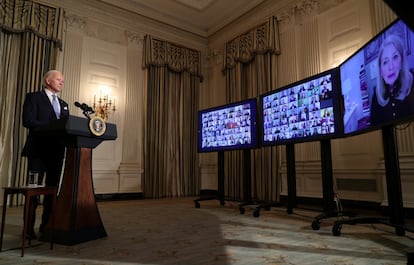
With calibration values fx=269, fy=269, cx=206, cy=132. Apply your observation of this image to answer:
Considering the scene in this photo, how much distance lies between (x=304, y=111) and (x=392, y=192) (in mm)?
1141

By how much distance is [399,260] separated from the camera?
1.46 meters

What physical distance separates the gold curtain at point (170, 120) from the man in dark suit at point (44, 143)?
3.16 meters

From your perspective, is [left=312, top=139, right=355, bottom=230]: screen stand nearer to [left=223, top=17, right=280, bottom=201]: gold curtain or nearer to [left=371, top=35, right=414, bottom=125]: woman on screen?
[left=371, top=35, right=414, bottom=125]: woman on screen

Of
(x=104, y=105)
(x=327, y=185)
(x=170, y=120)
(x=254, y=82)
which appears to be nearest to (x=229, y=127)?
(x=327, y=185)

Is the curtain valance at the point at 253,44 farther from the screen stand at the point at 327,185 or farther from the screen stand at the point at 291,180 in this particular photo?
the screen stand at the point at 327,185

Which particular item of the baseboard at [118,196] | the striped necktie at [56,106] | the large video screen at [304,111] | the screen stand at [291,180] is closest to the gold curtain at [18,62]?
the baseboard at [118,196]

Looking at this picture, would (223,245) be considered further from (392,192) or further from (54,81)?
(54,81)

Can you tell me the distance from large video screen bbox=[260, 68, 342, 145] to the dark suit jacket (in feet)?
7.38

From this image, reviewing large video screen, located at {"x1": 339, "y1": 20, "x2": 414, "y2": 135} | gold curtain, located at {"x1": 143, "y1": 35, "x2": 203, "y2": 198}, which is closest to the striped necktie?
large video screen, located at {"x1": 339, "y1": 20, "x2": 414, "y2": 135}

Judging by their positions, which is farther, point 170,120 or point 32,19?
point 170,120

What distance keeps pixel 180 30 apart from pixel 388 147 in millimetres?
5109

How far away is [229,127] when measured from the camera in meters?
3.78

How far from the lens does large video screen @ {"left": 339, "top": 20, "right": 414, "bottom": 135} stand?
177 centimetres

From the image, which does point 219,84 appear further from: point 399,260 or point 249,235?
point 399,260
